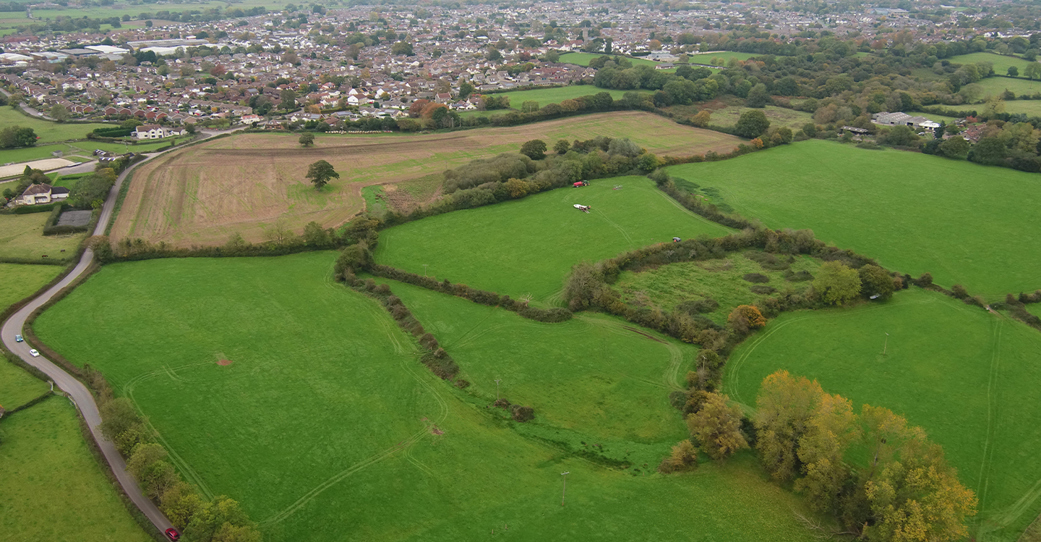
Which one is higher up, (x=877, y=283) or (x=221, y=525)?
(x=221, y=525)

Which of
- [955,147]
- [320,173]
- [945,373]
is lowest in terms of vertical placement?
[945,373]

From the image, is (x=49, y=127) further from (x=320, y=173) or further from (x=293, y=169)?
(x=320, y=173)

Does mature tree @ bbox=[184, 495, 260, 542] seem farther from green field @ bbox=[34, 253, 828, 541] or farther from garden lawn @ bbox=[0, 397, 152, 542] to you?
garden lawn @ bbox=[0, 397, 152, 542]

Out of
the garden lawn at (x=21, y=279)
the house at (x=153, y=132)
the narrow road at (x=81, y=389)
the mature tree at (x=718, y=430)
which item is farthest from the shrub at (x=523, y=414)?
the house at (x=153, y=132)

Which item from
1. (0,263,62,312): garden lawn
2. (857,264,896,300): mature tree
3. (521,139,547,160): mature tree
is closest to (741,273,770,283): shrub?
(857,264,896,300): mature tree

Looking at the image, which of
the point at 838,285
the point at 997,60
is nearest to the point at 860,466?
the point at 838,285

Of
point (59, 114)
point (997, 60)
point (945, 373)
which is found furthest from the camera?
point (997, 60)

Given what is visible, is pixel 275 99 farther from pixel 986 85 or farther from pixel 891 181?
pixel 986 85
